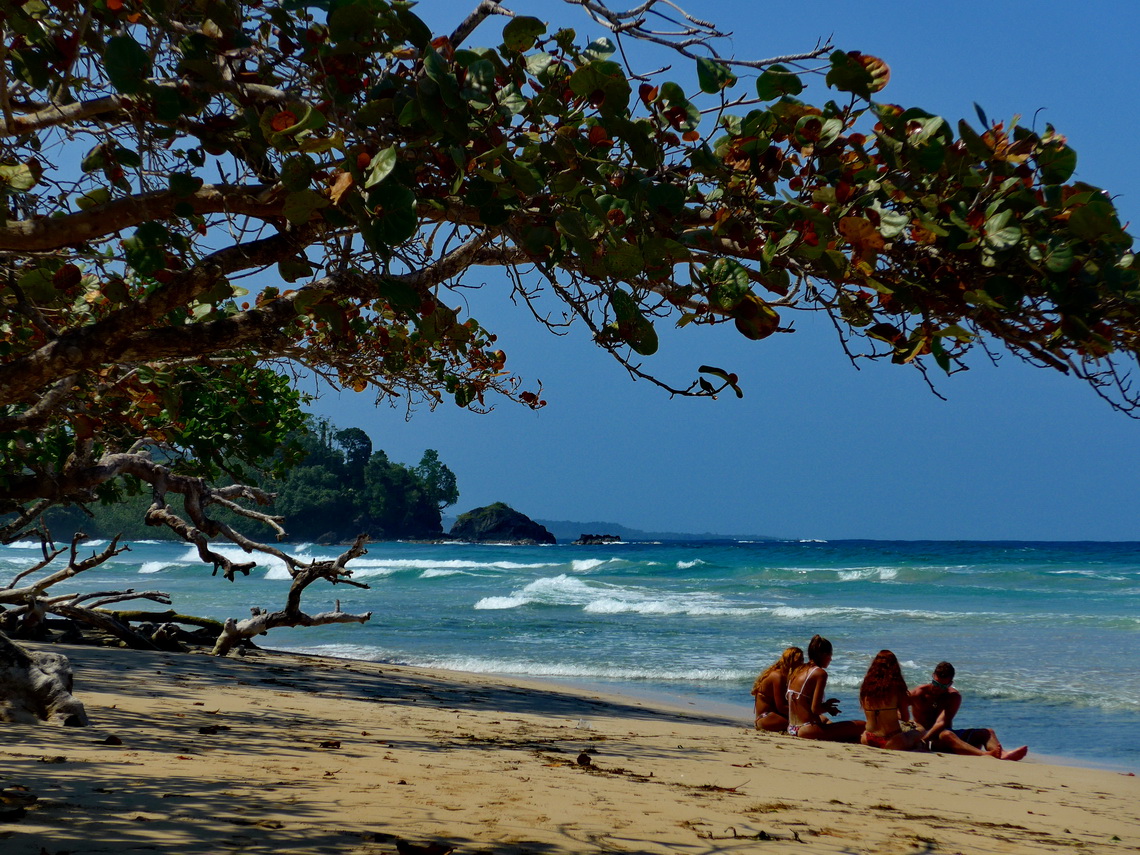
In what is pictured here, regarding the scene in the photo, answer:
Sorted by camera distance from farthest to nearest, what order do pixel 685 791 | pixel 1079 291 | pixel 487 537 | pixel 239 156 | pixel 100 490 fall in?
pixel 487 537 < pixel 100 490 < pixel 685 791 < pixel 239 156 < pixel 1079 291

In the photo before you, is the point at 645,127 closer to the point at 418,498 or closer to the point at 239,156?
the point at 239,156

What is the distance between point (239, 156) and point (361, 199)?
897 millimetres

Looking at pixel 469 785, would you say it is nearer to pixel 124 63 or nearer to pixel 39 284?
pixel 39 284

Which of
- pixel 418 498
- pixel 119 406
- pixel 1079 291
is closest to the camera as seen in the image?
pixel 1079 291

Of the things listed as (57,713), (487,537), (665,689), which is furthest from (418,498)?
(57,713)

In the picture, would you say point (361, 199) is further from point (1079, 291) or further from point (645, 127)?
point (1079, 291)

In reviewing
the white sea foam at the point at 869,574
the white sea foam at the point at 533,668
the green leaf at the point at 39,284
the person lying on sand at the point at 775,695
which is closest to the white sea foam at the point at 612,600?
the white sea foam at the point at 533,668

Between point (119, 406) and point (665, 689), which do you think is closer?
point (119, 406)

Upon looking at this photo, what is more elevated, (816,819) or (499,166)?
(499,166)

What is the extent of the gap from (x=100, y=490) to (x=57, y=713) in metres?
4.10

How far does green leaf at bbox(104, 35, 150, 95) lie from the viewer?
2561mm

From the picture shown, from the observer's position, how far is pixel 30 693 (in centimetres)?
473

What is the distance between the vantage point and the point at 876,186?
8.14 feet

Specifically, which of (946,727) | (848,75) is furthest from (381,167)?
(946,727)
